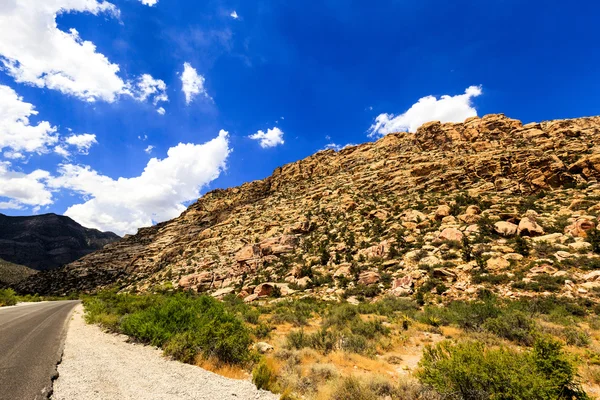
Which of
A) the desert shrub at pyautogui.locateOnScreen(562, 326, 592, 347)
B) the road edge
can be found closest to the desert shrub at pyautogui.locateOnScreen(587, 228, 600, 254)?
the desert shrub at pyautogui.locateOnScreen(562, 326, 592, 347)

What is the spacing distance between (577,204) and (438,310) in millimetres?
20085

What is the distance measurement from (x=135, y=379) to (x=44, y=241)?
552ft

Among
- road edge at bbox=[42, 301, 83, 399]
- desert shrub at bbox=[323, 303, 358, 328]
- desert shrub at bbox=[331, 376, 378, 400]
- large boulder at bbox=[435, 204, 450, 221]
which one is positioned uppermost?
large boulder at bbox=[435, 204, 450, 221]

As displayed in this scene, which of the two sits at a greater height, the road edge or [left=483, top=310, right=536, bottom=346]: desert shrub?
the road edge

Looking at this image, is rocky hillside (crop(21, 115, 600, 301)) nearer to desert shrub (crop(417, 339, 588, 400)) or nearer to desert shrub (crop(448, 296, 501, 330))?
desert shrub (crop(448, 296, 501, 330))

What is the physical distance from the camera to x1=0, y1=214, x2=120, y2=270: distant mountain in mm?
111938

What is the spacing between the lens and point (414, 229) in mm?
27812

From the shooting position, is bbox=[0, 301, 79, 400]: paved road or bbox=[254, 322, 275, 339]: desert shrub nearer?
bbox=[0, 301, 79, 400]: paved road

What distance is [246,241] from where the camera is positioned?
140ft

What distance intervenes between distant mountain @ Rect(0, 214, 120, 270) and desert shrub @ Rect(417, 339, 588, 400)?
148m

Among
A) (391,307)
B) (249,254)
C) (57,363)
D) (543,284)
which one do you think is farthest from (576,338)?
(249,254)

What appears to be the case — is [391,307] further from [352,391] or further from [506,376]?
[506,376]

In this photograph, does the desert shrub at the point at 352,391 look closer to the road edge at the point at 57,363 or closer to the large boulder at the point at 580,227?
the road edge at the point at 57,363

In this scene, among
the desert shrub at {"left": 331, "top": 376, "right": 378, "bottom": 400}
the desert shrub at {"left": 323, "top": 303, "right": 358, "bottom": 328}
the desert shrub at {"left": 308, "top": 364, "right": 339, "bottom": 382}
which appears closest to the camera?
the desert shrub at {"left": 331, "top": 376, "right": 378, "bottom": 400}
